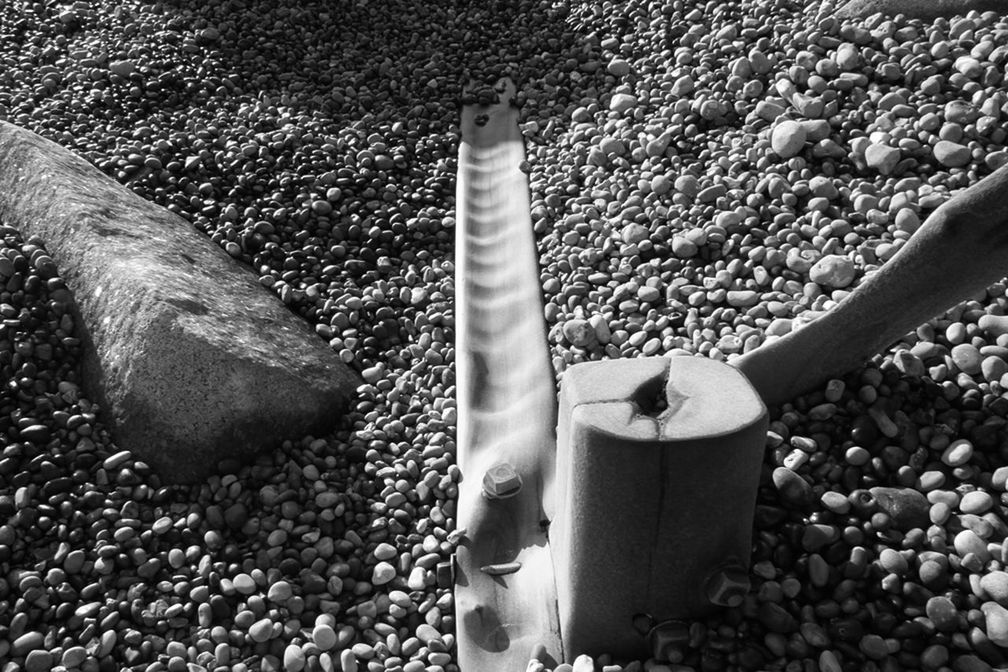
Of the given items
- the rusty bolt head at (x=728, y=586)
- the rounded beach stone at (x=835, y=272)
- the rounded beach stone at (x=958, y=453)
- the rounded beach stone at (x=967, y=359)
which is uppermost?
the rounded beach stone at (x=835, y=272)

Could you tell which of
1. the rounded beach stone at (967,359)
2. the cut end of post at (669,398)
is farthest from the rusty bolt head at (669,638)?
the rounded beach stone at (967,359)

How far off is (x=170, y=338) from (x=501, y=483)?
1.04 m

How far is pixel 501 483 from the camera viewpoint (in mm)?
2166

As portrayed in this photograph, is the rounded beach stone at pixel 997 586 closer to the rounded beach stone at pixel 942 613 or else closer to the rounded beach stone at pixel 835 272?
the rounded beach stone at pixel 942 613

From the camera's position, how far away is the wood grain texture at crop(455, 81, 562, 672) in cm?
195

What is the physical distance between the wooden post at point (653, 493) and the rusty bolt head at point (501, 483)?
0.44 metres

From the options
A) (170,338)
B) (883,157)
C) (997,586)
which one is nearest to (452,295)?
(170,338)

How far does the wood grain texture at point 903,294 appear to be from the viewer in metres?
1.82

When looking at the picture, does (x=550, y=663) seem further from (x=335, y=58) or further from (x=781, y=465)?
(x=335, y=58)

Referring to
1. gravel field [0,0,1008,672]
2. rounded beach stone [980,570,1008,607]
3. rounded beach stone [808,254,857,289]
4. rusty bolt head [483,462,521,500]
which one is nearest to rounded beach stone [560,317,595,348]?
gravel field [0,0,1008,672]

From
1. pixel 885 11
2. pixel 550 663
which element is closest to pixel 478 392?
pixel 550 663

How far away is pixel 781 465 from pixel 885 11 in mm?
2162

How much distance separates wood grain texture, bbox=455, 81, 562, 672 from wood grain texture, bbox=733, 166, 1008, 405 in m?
0.66

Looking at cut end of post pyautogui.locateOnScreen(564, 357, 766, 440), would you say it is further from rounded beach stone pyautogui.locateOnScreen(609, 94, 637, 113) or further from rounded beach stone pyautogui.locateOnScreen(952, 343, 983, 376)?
rounded beach stone pyautogui.locateOnScreen(609, 94, 637, 113)
